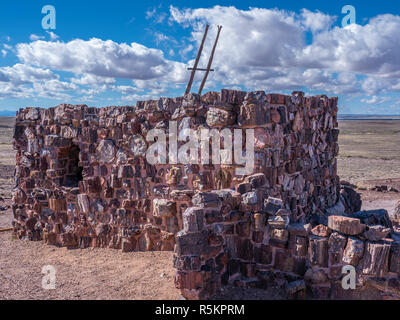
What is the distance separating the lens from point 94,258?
6426mm

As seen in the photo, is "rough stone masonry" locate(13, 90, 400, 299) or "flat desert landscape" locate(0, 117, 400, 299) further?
"flat desert landscape" locate(0, 117, 400, 299)

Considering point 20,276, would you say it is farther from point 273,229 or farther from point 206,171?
point 273,229

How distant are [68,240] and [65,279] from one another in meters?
1.68

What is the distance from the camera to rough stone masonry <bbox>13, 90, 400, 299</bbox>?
399cm

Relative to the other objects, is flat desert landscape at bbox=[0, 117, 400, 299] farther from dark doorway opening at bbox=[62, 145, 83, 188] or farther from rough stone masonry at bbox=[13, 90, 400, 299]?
dark doorway opening at bbox=[62, 145, 83, 188]

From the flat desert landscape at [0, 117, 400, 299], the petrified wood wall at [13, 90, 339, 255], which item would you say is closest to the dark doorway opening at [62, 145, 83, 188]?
the petrified wood wall at [13, 90, 339, 255]

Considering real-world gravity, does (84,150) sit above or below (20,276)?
above

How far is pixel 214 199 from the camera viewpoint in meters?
4.37

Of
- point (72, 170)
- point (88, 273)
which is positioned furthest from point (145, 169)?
point (72, 170)

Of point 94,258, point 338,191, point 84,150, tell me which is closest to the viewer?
point 94,258

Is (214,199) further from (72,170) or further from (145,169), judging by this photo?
(72,170)

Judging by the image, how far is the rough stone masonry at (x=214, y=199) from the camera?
3.99m

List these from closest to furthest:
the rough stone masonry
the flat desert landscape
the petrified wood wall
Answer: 1. the rough stone masonry
2. the flat desert landscape
3. the petrified wood wall
